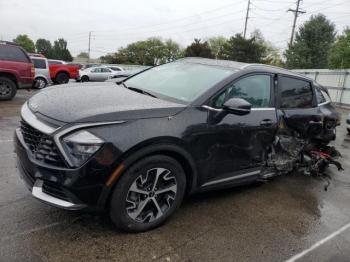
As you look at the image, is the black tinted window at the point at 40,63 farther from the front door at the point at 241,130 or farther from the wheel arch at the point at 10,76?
the front door at the point at 241,130

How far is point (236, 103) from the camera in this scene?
12.0 feet

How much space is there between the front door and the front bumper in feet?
3.86

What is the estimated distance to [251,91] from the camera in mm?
4254

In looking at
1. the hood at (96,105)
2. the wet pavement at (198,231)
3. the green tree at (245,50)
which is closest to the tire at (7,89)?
the wet pavement at (198,231)

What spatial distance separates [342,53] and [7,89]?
88.4 ft

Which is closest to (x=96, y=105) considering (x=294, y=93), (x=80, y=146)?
(x=80, y=146)

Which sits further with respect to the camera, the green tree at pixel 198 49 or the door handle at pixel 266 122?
the green tree at pixel 198 49

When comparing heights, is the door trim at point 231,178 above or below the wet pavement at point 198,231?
above

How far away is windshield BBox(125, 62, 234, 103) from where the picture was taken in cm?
386

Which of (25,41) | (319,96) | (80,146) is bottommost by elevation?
(80,146)

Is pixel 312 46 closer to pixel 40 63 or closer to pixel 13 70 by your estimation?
pixel 40 63

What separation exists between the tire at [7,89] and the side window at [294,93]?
9.31m

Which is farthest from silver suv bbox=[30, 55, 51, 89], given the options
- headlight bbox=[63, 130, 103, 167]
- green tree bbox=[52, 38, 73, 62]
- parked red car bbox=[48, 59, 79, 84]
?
green tree bbox=[52, 38, 73, 62]

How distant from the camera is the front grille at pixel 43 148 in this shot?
2.86m
